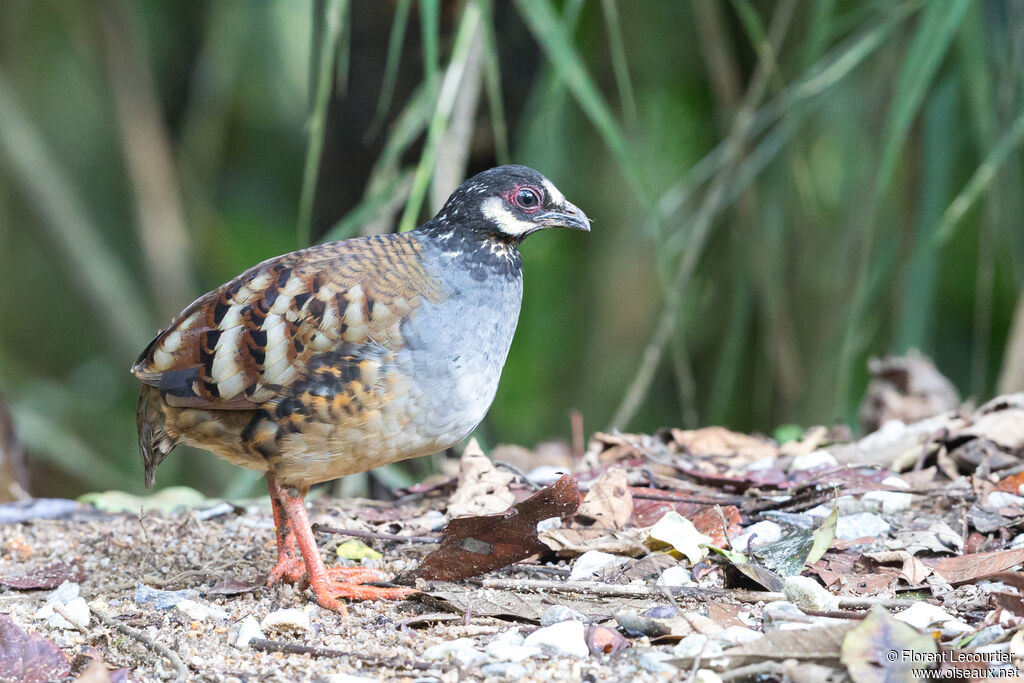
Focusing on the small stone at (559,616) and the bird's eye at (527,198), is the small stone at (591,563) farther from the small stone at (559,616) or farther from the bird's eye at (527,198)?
the bird's eye at (527,198)

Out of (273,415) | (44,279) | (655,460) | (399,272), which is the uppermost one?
(399,272)

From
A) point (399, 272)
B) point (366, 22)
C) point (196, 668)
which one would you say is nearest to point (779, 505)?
point (399, 272)

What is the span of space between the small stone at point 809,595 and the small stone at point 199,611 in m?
1.47

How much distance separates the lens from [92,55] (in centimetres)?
792

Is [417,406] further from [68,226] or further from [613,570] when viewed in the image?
[68,226]

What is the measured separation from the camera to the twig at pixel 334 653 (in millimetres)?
2523

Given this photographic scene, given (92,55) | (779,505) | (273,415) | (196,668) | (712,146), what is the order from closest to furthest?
(196,668)
(273,415)
(779,505)
(712,146)
(92,55)

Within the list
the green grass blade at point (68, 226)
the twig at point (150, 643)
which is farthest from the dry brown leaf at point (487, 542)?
the green grass blade at point (68, 226)

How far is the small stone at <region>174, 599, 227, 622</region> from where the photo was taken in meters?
2.98

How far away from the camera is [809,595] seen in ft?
9.16

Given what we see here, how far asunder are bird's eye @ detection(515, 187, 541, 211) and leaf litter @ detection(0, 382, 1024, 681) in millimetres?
886

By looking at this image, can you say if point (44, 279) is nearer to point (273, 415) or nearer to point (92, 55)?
point (92, 55)

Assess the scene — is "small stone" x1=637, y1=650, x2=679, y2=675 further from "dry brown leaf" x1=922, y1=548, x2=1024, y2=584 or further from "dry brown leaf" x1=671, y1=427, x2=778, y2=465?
"dry brown leaf" x1=671, y1=427, x2=778, y2=465

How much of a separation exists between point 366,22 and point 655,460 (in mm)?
2399
